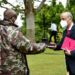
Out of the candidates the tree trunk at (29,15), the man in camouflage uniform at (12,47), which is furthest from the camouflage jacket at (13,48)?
the tree trunk at (29,15)

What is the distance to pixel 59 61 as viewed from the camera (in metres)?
19.5

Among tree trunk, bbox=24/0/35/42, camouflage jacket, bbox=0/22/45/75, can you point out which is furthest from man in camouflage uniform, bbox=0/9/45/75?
tree trunk, bbox=24/0/35/42

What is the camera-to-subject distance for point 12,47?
781 cm

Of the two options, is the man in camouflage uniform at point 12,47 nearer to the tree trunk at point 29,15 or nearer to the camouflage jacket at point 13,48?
the camouflage jacket at point 13,48

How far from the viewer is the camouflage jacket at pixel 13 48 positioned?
7750mm

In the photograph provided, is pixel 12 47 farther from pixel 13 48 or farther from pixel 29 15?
pixel 29 15

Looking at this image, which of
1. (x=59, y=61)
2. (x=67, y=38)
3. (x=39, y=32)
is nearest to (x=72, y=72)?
(x=67, y=38)

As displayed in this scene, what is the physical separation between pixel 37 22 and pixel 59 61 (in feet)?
114

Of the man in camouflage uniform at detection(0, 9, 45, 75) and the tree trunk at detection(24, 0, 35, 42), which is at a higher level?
the man in camouflage uniform at detection(0, 9, 45, 75)

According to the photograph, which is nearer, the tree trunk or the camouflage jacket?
the camouflage jacket

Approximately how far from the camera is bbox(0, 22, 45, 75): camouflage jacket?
305 inches

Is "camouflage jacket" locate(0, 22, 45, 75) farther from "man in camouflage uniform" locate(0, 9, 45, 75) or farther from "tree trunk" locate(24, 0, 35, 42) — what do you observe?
"tree trunk" locate(24, 0, 35, 42)

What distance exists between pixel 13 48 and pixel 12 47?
27 millimetres

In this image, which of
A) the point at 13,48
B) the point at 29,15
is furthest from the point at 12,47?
the point at 29,15
